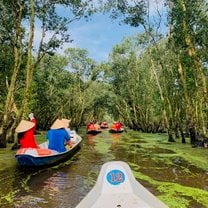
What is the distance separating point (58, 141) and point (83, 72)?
1585 inches

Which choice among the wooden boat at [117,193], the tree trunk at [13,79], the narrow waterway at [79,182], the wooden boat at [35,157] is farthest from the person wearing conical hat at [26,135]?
the wooden boat at [117,193]

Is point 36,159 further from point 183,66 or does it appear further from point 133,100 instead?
point 133,100

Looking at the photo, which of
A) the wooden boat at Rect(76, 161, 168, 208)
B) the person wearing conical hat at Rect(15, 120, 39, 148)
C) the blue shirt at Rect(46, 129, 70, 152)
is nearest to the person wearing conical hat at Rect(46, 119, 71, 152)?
the blue shirt at Rect(46, 129, 70, 152)

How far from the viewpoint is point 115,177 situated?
523 cm

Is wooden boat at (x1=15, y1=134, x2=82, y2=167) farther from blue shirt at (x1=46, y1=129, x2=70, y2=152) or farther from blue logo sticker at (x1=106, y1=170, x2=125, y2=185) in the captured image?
blue logo sticker at (x1=106, y1=170, x2=125, y2=185)

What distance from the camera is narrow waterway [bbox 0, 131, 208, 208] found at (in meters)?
7.69

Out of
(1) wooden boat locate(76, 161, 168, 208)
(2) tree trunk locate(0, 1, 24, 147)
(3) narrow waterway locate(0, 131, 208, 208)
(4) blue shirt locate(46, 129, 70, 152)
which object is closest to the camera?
(1) wooden boat locate(76, 161, 168, 208)

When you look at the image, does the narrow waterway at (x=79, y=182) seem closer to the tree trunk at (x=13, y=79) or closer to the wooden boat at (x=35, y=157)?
the wooden boat at (x=35, y=157)

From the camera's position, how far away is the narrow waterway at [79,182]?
769 centimetres

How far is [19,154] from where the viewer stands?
10.9 meters

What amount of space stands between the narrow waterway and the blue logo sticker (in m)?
2.40

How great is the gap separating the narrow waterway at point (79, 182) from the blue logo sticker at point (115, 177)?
2400mm

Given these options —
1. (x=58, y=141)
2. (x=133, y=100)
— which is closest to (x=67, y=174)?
(x=58, y=141)

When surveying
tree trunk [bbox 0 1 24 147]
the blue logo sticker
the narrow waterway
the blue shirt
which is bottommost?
the narrow waterway
